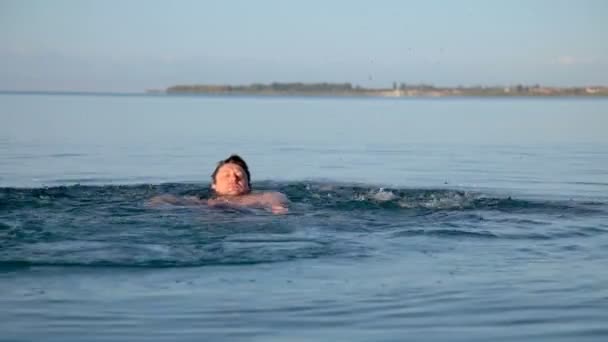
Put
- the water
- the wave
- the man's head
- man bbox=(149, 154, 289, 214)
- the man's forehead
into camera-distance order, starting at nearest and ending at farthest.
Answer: the water, the wave, man bbox=(149, 154, 289, 214), the man's head, the man's forehead

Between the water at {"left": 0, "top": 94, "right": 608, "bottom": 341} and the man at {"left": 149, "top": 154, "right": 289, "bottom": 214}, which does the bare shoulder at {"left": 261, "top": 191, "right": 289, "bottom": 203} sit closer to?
the man at {"left": 149, "top": 154, "right": 289, "bottom": 214}

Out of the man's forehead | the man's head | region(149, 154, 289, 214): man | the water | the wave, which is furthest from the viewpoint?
the man's forehead

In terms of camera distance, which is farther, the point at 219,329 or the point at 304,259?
the point at 304,259

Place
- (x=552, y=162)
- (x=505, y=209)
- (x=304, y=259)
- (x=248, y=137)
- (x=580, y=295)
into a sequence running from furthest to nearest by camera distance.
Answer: (x=248, y=137) → (x=552, y=162) → (x=505, y=209) → (x=304, y=259) → (x=580, y=295)

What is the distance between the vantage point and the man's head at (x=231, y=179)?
42.9 ft

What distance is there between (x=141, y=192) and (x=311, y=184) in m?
3.30

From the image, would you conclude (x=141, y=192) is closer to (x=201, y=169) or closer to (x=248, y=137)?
(x=201, y=169)

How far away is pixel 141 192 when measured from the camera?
1533 centimetres

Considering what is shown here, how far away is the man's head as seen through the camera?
42.9ft

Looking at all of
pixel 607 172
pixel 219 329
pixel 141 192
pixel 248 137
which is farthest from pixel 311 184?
pixel 248 137

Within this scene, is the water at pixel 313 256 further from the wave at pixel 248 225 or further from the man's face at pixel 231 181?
the man's face at pixel 231 181

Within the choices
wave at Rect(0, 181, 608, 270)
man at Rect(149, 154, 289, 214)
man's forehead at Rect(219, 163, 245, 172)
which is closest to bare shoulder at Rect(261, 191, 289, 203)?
man at Rect(149, 154, 289, 214)

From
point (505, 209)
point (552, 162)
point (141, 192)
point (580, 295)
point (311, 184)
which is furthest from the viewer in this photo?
point (552, 162)

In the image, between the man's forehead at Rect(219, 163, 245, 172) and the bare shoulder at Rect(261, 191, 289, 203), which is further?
the man's forehead at Rect(219, 163, 245, 172)
